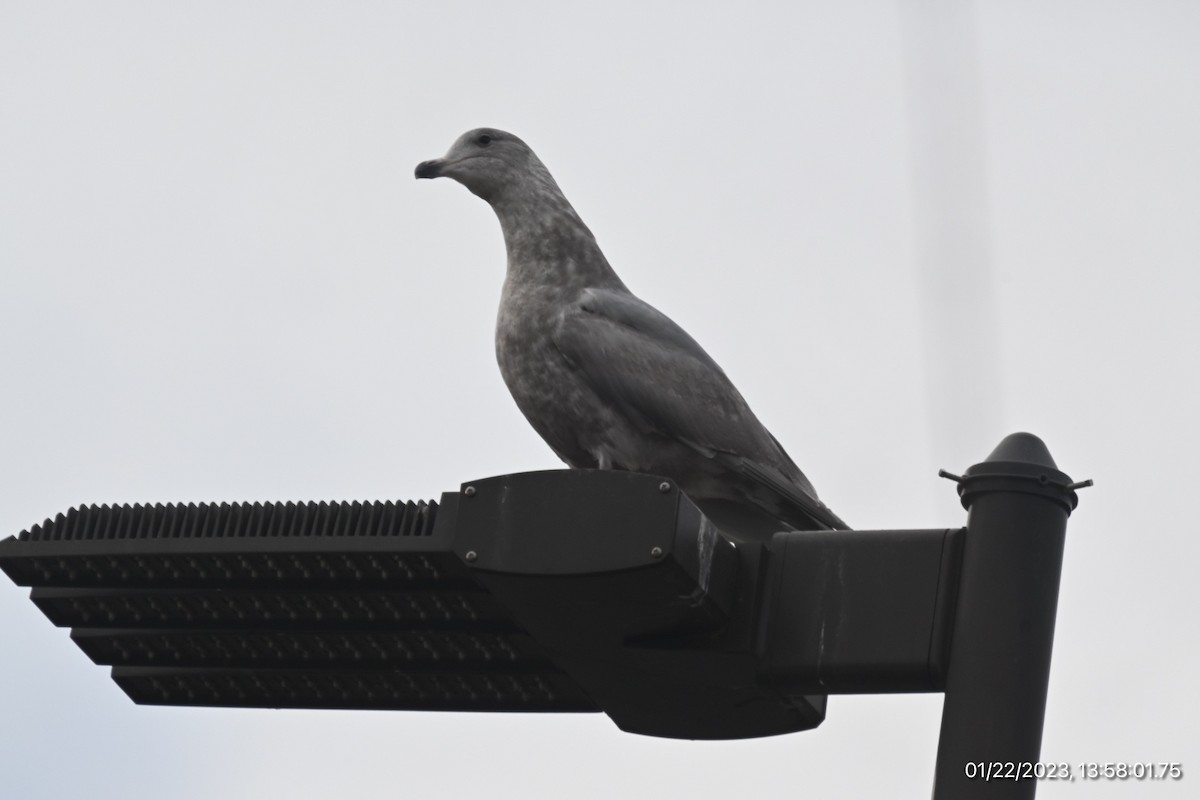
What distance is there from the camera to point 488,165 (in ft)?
19.1

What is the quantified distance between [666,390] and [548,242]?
0.64 m

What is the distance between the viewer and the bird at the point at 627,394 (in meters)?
5.14

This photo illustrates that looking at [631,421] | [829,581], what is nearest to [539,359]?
[631,421]

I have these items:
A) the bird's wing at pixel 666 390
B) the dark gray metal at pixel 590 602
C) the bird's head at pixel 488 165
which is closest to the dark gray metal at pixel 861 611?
the dark gray metal at pixel 590 602

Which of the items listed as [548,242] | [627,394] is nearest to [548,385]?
[627,394]

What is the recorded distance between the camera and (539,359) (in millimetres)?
5188

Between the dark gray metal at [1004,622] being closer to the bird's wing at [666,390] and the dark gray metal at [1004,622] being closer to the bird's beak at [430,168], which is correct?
the bird's wing at [666,390]

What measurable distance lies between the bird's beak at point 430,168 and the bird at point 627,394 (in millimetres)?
480

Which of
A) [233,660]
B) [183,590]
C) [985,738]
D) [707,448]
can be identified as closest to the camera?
[985,738]

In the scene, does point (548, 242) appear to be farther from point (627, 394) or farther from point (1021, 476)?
point (1021, 476)

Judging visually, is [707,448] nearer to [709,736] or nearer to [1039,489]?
[709,736]

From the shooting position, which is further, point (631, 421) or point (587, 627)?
point (631, 421)

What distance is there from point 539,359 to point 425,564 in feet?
5.86

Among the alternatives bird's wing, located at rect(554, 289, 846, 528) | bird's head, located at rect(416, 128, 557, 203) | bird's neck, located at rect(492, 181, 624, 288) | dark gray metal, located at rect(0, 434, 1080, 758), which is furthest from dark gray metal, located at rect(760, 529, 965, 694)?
bird's head, located at rect(416, 128, 557, 203)
